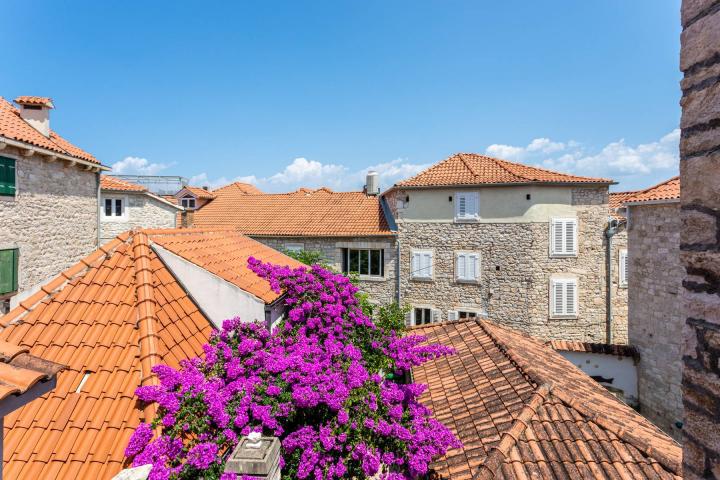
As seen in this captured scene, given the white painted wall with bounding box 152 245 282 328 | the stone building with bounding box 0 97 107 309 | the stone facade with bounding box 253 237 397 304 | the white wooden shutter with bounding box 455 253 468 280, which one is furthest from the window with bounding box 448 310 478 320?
the stone building with bounding box 0 97 107 309

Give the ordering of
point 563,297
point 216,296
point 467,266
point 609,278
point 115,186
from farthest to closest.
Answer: point 115,186
point 467,266
point 609,278
point 563,297
point 216,296

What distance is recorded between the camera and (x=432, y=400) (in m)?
7.33

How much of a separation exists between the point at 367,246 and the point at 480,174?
678 cm

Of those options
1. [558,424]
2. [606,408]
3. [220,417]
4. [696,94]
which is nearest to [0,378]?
[220,417]

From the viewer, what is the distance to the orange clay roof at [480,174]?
17.5 metres

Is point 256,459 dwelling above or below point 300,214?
below

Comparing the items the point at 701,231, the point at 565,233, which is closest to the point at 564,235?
the point at 565,233

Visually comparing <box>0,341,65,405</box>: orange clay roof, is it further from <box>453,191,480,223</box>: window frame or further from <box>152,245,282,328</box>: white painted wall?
<box>453,191,480,223</box>: window frame

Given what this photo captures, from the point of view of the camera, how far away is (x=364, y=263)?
20.5 m

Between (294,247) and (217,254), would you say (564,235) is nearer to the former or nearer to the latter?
(294,247)

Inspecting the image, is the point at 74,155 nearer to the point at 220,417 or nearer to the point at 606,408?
the point at 220,417

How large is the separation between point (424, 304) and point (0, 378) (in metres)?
17.9

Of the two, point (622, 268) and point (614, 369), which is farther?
point (622, 268)

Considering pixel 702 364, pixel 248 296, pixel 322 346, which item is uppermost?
pixel 702 364
